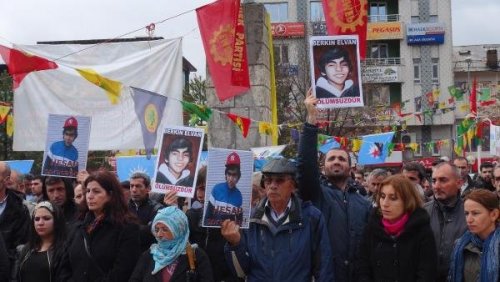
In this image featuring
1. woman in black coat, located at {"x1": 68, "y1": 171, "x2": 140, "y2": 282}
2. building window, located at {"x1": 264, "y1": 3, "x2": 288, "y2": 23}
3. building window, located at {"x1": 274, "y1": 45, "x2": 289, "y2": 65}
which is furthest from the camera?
building window, located at {"x1": 264, "y1": 3, "x2": 288, "y2": 23}

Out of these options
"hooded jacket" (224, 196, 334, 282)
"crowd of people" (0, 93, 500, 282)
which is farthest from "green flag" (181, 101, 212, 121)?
"hooded jacket" (224, 196, 334, 282)

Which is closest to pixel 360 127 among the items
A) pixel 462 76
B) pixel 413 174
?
pixel 462 76

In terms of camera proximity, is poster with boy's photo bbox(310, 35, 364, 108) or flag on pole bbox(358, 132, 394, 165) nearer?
poster with boy's photo bbox(310, 35, 364, 108)

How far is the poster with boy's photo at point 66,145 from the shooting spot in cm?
708

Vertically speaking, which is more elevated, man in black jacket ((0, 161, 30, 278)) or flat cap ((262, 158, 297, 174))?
flat cap ((262, 158, 297, 174))

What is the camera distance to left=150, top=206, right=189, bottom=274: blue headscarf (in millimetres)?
4957

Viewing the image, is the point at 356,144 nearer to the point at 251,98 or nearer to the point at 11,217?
the point at 251,98

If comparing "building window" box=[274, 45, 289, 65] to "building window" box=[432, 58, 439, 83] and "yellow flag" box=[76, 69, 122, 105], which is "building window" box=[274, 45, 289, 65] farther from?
"yellow flag" box=[76, 69, 122, 105]

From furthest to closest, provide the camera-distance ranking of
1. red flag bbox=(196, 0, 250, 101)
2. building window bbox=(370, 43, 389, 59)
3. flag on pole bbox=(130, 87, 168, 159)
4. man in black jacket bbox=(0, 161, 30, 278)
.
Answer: building window bbox=(370, 43, 389, 59)
red flag bbox=(196, 0, 250, 101)
flag on pole bbox=(130, 87, 168, 159)
man in black jacket bbox=(0, 161, 30, 278)

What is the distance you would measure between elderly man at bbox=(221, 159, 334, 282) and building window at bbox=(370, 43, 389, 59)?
42.1 meters

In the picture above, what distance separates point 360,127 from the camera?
1304 inches

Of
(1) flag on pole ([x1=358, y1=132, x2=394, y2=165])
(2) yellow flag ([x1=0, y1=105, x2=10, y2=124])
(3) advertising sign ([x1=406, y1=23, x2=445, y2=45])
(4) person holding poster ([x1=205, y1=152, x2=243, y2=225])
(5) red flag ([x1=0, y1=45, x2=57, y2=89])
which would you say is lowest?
(4) person holding poster ([x1=205, y1=152, x2=243, y2=225])

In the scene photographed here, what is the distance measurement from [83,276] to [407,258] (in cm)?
244

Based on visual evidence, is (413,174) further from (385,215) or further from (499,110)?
(499,110)
